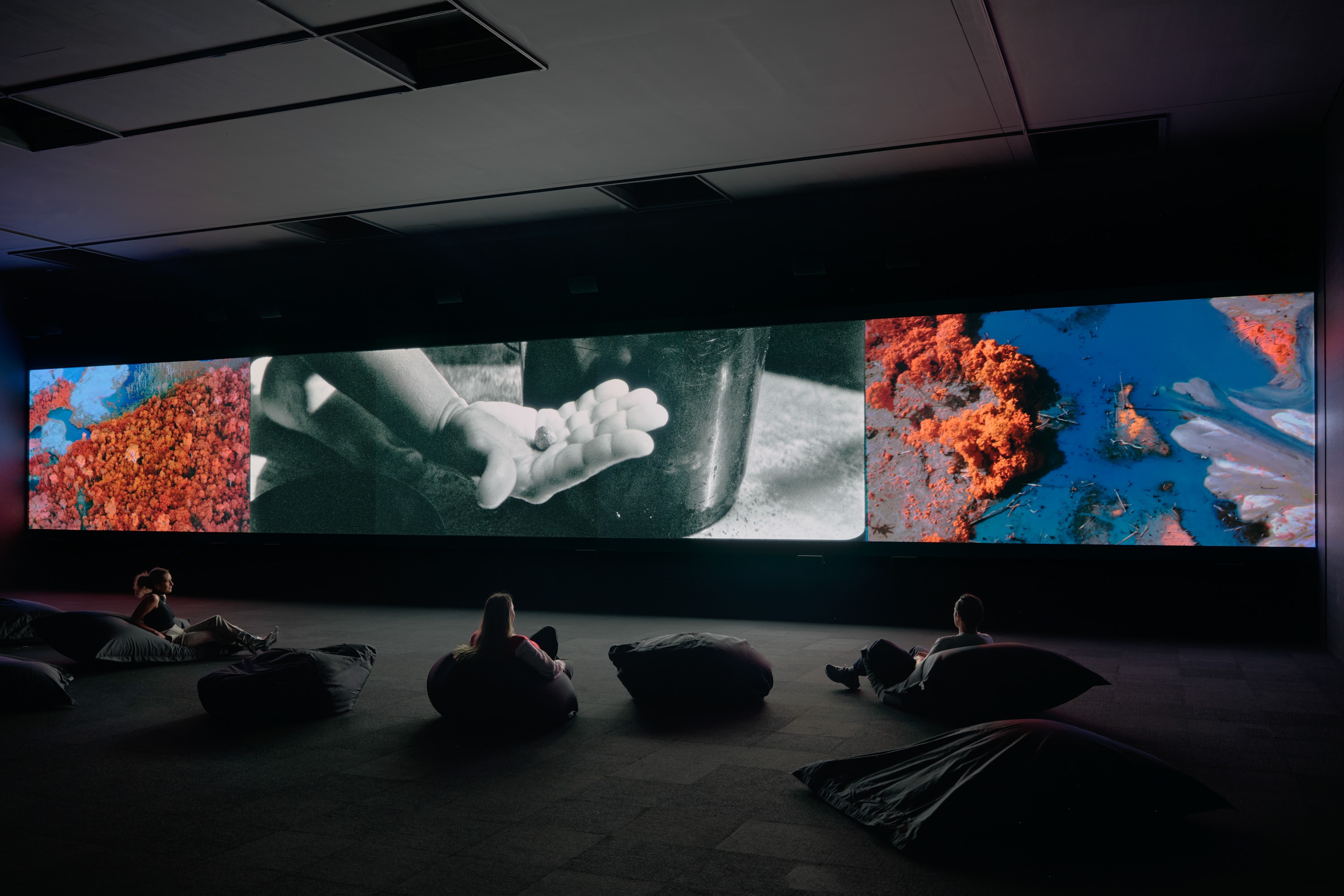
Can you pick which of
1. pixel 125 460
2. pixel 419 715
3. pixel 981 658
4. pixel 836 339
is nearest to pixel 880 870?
pixel 981 658

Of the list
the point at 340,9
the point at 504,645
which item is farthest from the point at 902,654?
the point at 340,9

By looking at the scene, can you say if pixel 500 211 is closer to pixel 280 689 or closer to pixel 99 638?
pixel 99 638

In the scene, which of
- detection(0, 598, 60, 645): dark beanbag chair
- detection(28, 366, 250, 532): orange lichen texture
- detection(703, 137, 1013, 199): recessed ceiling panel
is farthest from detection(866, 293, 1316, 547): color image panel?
detection(28, 366, 250, 532): orange lichen texture

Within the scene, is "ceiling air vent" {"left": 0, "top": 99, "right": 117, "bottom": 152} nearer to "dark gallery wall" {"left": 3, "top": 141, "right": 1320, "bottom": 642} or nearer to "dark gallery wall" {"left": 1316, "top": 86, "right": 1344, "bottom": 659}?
"dark gallery wall" {"left": 3, "top": 141, "right": 1320, "bottom": 642}

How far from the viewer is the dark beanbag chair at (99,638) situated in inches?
270

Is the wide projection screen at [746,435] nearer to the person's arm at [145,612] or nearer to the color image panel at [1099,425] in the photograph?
the color image panel at [1099,425]

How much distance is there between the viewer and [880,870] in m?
3.20

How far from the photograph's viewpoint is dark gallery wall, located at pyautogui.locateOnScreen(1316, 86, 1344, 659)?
6.70m

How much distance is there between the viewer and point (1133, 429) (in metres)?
8.05

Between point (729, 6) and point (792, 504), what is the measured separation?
5029 mm

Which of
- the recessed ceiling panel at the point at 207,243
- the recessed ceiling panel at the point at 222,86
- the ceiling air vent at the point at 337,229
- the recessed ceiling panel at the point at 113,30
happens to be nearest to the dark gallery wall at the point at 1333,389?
the recessed ceiling panel at the point at 222,86

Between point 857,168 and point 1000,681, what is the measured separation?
4679 millimetres

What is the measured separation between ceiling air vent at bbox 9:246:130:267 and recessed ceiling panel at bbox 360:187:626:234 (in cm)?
378

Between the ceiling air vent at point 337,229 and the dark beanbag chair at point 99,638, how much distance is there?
4341 mm
